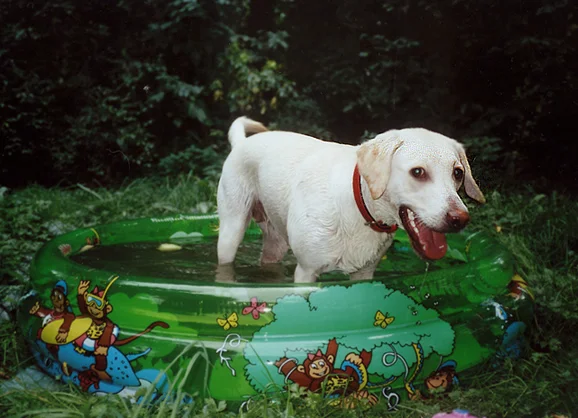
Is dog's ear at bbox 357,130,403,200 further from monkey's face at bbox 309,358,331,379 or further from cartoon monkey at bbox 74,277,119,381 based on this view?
cartoon monkey at bbox 74,277,119,381

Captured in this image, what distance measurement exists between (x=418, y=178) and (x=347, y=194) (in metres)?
0.43

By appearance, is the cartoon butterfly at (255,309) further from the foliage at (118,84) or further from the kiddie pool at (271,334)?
the foliage at (118,84)

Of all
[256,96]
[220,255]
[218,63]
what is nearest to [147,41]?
[218,63]

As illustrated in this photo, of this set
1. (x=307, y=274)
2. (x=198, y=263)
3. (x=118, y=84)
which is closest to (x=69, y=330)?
(x=307, y=274)

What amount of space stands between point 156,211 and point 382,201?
3784mm

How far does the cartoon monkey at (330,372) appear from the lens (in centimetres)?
230

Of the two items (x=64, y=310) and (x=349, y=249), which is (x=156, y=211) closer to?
(x=64, y=310)

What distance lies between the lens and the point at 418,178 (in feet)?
7.16

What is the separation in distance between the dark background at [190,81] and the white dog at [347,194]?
4.34 feet

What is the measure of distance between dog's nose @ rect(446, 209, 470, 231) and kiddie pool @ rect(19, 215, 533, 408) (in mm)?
489

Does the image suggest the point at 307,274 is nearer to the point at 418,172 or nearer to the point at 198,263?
the point at 418,172

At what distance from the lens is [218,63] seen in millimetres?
6891

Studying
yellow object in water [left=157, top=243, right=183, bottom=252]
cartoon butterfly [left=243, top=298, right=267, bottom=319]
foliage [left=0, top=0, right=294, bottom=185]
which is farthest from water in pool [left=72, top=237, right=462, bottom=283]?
foliage [left=0, top=0, right=294, bottom=185]

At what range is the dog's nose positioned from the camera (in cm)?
201
